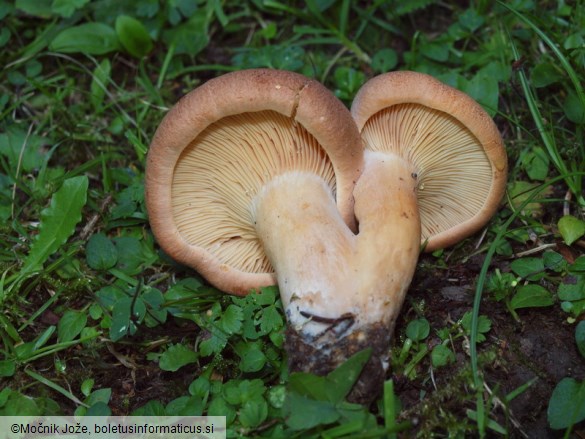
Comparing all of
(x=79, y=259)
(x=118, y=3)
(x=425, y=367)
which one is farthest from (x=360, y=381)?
(x=118, y=3)

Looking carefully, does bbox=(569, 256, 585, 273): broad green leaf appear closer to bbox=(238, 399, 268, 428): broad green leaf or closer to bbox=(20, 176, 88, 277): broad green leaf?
bbox=(238, 399, 268, 428): broad green leaf

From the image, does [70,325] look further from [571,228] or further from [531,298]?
[571,228]

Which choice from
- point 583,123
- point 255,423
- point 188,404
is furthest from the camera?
point 583,123

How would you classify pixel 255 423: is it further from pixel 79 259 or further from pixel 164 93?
pixel 164 93

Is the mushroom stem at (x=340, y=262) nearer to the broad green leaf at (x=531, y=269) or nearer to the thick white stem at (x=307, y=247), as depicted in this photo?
the thick white stem at (x=307, y=247)

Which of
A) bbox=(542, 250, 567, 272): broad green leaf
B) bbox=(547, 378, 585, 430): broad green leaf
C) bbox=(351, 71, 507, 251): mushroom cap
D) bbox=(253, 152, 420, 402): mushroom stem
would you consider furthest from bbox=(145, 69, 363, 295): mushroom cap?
bbox=(547, 378, 585, 430): broad green leaf
